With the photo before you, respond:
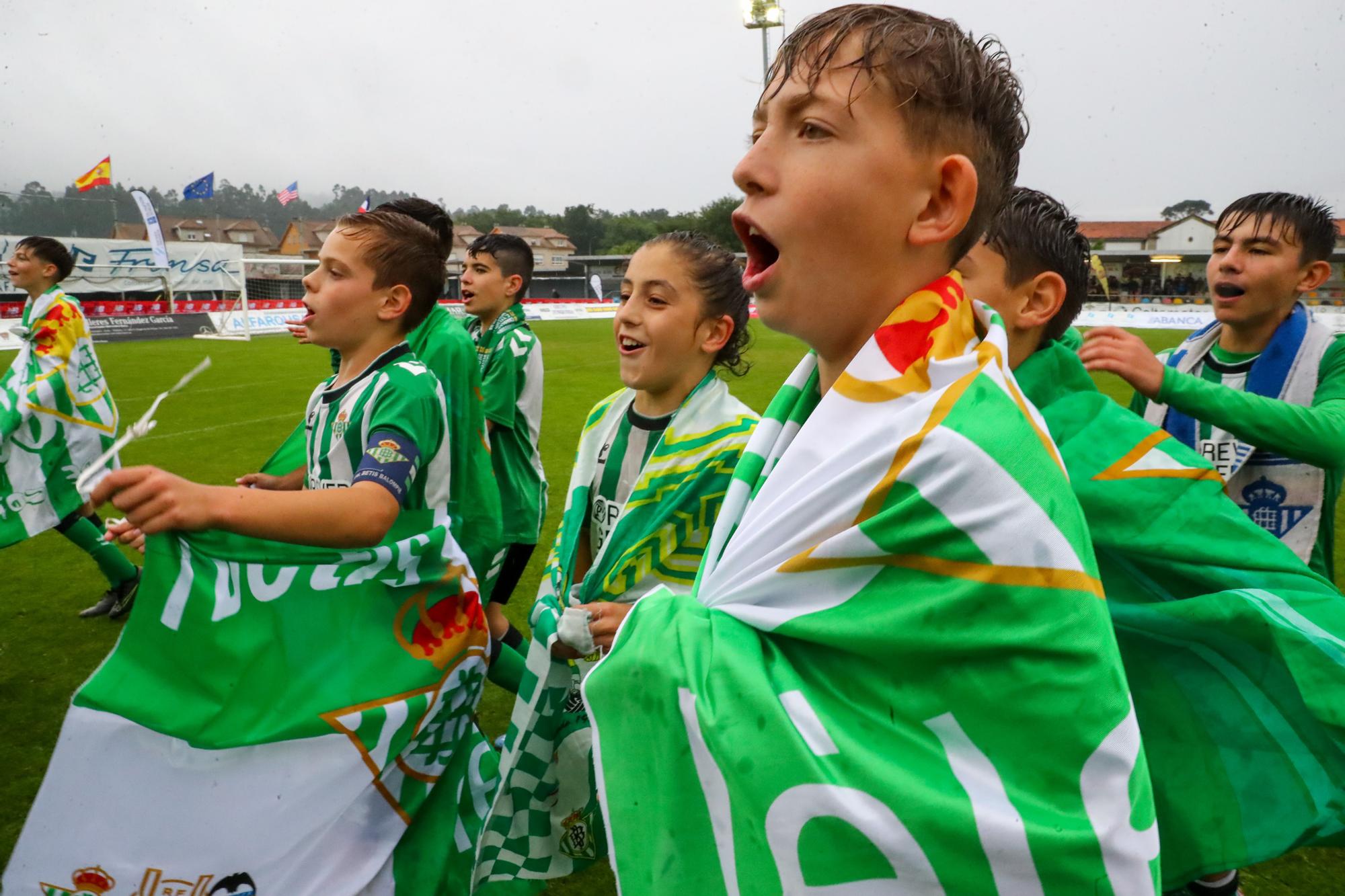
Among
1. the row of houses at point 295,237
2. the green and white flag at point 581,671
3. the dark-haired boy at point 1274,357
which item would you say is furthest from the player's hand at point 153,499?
the row of houses at point 295,237

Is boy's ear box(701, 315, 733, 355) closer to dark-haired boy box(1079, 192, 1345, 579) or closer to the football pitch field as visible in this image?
dark-haired boy box(1079, 192, 1345, 579)

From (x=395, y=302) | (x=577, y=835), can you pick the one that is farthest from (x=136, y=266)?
(x=577, y=835)

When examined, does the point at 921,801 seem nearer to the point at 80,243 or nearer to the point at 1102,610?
the point at 1102,610

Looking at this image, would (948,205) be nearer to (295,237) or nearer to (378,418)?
(378,418)

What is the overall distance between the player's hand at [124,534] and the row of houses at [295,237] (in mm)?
49370

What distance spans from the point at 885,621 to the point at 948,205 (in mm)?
578

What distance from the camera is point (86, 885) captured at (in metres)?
1.99

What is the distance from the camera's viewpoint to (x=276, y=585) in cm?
212

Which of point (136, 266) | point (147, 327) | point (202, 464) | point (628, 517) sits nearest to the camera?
point (628, 517)

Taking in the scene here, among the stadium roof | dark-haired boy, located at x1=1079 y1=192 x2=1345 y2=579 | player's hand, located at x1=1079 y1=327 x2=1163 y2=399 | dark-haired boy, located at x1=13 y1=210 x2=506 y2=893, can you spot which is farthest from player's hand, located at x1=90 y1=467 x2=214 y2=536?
the stadium roof

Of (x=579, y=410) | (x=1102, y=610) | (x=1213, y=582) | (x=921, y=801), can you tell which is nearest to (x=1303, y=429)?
(x=1213, y=582)

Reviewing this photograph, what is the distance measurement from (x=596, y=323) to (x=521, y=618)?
26.8m

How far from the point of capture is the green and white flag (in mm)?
2465

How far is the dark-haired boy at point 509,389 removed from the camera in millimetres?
4879
